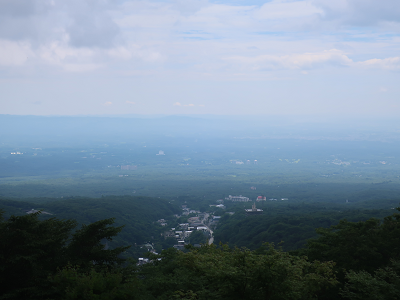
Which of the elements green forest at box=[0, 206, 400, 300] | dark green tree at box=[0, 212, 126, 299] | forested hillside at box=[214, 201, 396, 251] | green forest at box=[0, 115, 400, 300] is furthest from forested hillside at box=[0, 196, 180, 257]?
green forest at box=[0, 206, 400, 300]

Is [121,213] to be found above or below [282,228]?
below

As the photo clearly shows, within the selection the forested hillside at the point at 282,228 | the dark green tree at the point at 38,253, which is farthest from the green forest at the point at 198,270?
the forested hillside at the point at 282,228

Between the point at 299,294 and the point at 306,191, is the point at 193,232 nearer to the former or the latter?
the point at 299,294

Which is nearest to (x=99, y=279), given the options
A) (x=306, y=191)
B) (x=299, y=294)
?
(x=299, y=294)

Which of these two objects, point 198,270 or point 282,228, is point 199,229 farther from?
point 198,270

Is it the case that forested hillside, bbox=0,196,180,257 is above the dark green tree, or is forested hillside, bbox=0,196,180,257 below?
below

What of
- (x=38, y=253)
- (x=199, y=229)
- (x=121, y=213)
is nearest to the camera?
(x=38, y=253)

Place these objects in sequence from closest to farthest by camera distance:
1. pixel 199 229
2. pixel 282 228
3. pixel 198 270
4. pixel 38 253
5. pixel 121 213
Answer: pixel 38 253 → pixel 198 270 → pixel 282 228 → pixel 199 229 → pixel 121 213

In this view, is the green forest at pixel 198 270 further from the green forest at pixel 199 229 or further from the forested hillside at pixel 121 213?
the forested hillside at pixel 121 213

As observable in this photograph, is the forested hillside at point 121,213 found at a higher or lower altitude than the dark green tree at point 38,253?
lower

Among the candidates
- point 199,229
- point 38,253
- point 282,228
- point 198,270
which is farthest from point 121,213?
point 198,270

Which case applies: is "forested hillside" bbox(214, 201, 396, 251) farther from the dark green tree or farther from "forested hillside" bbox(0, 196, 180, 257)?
the dark green tree
